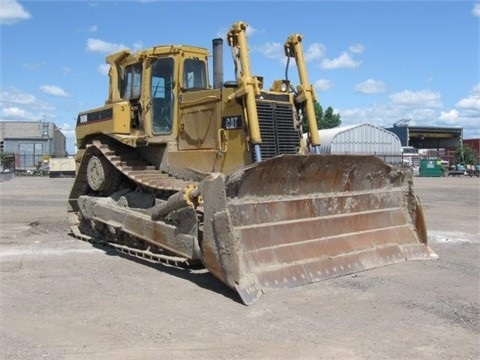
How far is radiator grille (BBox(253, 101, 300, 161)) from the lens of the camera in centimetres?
800

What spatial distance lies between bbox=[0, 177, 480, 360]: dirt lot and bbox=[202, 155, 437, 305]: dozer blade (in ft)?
0.84

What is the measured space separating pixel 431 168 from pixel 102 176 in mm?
43321

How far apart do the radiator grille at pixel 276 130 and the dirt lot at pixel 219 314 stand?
6.76 feet

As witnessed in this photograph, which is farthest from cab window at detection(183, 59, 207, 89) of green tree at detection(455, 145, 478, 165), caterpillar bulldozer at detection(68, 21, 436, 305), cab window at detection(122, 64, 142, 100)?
green tree at detection(455, 145, 478, 165)

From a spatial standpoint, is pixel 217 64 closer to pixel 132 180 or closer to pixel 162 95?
pixel 162 95

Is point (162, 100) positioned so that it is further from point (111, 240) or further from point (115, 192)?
point (111, 240)

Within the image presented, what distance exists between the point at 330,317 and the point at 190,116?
425 centimetres

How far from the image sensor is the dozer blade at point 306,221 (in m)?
6.50

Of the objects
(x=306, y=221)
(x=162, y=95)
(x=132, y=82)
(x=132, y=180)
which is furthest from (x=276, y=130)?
(x=132, y=82)

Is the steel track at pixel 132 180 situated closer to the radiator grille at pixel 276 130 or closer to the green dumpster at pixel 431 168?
the radiator grille at pixel 276 130

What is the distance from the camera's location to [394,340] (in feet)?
16.3

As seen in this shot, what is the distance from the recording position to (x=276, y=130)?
26.8 ft

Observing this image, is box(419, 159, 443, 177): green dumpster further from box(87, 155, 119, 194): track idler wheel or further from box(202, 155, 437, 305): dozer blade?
box(87, 155, 119, 194): track idler wheel

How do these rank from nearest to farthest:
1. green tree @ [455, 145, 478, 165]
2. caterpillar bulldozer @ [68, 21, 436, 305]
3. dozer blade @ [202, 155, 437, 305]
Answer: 1. dozer blade @ [202, 155, 437, 305]
2. caterpillar bulldozer @ [68, 21, 436, 305]
3. green tree @ [455, 145, 478, 165]
